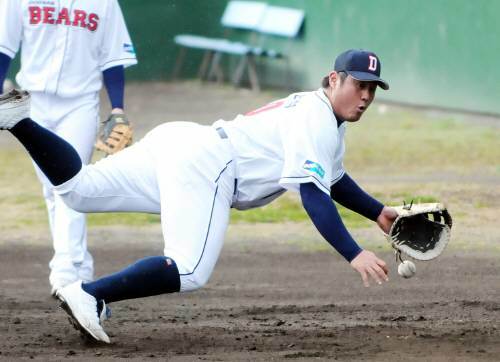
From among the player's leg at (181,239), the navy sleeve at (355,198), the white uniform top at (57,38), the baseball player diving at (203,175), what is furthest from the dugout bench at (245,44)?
the player's leg at (181,239)

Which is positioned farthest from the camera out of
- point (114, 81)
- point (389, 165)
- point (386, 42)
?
point (386, 42)

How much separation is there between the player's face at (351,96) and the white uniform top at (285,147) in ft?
0.18

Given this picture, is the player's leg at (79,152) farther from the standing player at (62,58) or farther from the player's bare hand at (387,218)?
the player's bare hand at (387,218)

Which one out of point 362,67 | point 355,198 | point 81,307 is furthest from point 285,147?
point 81,307

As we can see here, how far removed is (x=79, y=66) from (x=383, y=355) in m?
2.59

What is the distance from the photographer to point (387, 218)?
5488 millimetres

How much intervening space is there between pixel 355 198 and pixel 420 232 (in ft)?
1.13

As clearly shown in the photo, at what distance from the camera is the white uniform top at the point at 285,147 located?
4828 mm

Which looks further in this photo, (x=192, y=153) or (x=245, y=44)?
(x=245, y=44)

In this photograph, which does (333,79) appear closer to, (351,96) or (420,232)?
(351,96)

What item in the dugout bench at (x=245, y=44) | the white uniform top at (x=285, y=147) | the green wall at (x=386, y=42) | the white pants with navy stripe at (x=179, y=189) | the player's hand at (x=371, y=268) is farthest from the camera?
the dugout bench at (x=245, y=44)

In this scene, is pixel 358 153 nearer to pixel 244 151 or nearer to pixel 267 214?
pixel 267 214

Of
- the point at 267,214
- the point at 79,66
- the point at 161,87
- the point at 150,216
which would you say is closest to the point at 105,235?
the point at 150,216

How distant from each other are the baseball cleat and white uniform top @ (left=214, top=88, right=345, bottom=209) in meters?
0.88
